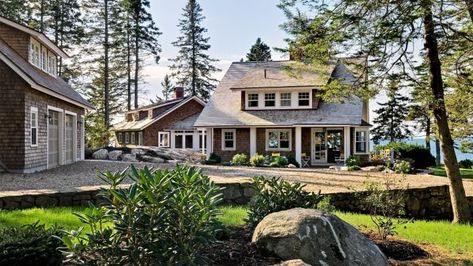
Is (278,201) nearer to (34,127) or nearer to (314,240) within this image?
(314,240)

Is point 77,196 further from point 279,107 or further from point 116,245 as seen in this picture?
point 279,107

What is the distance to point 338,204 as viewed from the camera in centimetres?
1107

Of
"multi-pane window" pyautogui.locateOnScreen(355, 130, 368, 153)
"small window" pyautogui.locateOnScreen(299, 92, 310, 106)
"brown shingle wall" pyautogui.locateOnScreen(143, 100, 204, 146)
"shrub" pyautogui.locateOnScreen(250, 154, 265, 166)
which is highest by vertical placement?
"small window" pyautogui.locateOnScreen(299, 92, 310, 106)

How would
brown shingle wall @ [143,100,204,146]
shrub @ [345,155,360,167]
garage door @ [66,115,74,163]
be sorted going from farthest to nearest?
brown shingle wall @ [143,100,204,146]
shrub @ [345,155,360,167]
garage door @ [66,115,74,163]

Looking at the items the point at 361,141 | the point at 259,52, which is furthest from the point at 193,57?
the point at 361,141

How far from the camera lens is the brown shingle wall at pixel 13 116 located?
1528cm

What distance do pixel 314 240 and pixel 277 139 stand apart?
2347 centimetres

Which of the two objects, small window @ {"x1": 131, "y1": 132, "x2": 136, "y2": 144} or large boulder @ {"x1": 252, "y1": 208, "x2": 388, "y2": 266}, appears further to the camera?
small window @ {"x1": 131, "y1": 132, "x2": 136, "y2": 144}

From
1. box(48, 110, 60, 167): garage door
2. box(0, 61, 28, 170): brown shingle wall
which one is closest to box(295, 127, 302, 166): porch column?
box(48, 110, 60, 167): garage door

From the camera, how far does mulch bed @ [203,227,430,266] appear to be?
4.78m

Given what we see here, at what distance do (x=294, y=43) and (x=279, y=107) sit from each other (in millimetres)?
19501

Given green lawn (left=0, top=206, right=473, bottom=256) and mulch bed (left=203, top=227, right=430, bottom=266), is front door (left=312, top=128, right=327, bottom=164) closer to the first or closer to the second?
green lawn (left=0, top=206, right=473, bottom=256)

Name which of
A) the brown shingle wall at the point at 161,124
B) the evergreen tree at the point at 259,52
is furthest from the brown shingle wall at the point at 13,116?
the evergreen tree at the point at 259,52

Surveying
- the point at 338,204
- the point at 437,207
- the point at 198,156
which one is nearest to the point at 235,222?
the point at 338,204
